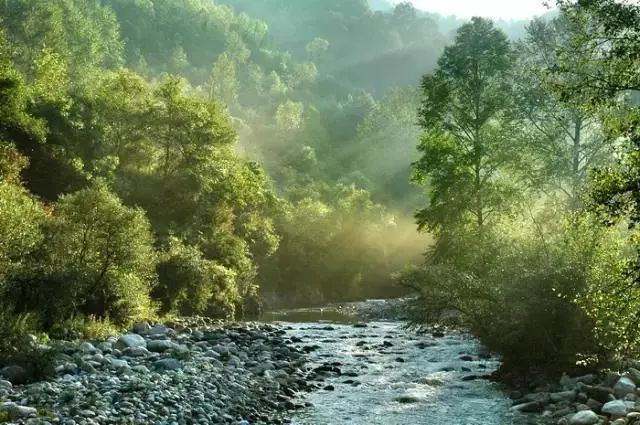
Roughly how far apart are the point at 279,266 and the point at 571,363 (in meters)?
51.0

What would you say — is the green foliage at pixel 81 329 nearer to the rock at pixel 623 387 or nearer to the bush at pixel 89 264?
the bush at pixel 89 264

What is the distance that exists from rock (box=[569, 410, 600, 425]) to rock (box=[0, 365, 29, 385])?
13469 mm

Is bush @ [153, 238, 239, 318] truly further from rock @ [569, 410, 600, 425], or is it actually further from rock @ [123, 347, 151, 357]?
rock @ [569, 410, 600, 425]

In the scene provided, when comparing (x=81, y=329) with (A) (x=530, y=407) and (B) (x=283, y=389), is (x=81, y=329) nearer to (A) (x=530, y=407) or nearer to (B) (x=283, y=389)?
(B) (x=283, y=389)

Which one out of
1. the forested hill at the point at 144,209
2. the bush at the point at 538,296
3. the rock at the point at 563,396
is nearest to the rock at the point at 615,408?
the rock at the point at 563,396

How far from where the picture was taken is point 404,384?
19.0 metres

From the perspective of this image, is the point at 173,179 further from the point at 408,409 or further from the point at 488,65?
the point at 408,409

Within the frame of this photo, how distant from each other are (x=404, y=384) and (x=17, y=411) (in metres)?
11.8

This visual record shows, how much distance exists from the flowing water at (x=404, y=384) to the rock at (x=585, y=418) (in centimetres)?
100

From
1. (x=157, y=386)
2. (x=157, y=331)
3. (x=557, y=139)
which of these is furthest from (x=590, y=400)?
(x=557, y=139)

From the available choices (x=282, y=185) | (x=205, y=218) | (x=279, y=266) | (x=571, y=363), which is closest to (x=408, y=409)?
(x=571, y=363)

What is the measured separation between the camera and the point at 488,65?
2992 cm

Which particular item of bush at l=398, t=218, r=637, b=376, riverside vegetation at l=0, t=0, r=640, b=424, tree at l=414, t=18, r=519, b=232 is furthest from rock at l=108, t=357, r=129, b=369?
tree at l=414, t=18, r=519, b=232

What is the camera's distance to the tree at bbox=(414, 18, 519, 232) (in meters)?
28.8
